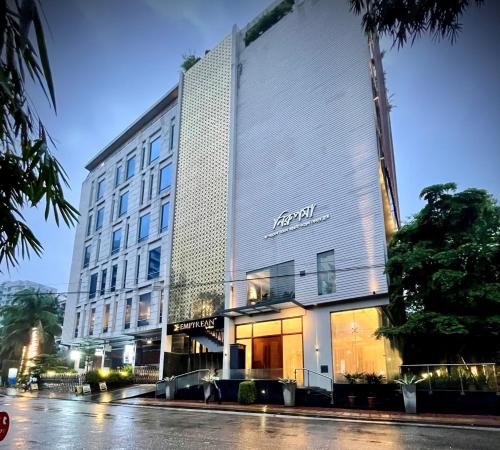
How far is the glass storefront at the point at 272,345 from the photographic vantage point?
24453 mm

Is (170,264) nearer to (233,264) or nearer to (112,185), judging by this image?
(233,264)

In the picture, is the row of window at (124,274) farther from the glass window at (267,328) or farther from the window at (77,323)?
the glass window at (267,328)

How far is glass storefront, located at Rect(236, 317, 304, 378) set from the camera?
24453 mm

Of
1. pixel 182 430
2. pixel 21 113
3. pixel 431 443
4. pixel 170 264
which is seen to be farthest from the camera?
pixel 170 264

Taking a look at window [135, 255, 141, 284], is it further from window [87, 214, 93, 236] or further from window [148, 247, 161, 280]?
window [87, 214, 93, 236]

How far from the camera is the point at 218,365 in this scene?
29.9m

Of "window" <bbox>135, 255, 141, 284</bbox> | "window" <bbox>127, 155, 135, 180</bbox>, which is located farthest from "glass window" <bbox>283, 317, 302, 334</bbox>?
"window" <bbox>127, 155, 135, 180</bbox>

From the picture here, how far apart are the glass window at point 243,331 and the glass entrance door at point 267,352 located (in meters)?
0.67

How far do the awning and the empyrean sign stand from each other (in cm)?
481

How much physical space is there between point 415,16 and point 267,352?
77.3ft

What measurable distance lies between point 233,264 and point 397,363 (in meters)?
12.8

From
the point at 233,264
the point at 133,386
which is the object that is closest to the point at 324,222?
the point at 233,264

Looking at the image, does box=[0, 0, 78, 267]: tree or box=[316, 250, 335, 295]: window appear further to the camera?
box=[316, 250, 335, 295]: window

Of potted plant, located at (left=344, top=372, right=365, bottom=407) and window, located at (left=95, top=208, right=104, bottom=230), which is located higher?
window, located at (left=95, top=208, right=104, bottom=230)
